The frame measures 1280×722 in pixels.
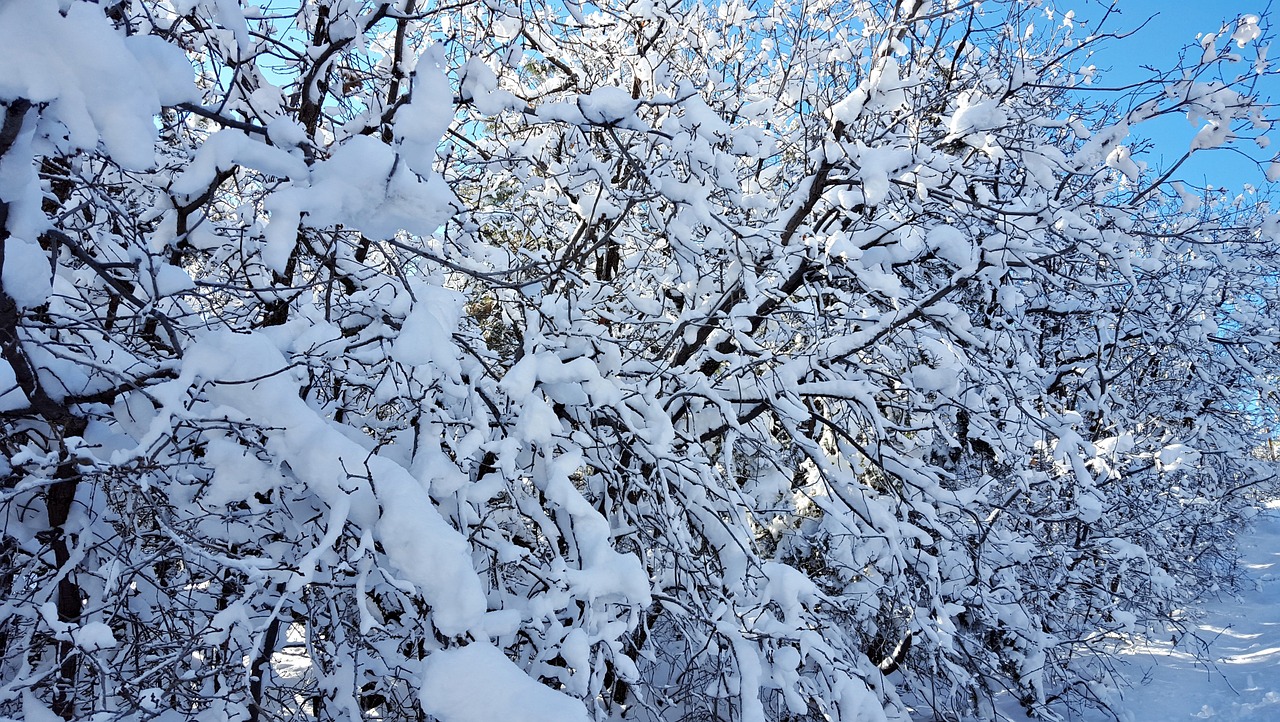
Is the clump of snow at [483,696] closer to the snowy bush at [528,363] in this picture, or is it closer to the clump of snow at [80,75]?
the snowy bush at [528,363]

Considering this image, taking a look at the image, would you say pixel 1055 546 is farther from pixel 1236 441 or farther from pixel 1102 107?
pixel 1236 441

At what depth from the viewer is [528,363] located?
106 inches

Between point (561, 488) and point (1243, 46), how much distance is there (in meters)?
4.05

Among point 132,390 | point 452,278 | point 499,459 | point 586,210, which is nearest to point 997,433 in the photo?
point 586,210

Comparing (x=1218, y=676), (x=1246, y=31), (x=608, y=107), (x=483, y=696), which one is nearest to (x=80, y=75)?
(x=483, y=696)

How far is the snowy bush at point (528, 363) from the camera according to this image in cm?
175

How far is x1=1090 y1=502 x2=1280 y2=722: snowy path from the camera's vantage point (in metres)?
7.06

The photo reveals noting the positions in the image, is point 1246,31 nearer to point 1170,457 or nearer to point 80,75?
point 1170,457

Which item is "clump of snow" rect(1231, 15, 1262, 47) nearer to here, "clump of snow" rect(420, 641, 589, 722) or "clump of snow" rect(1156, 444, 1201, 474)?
"clump of snow" rect(1156, 444, 1201, 474)

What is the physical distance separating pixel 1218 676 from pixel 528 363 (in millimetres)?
9285

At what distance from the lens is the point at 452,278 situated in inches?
205

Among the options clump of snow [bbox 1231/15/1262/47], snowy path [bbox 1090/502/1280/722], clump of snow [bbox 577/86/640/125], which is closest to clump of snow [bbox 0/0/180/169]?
clump of snow [bbox 577/86/640/125]

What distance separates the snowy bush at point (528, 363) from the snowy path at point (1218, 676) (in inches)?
73.9

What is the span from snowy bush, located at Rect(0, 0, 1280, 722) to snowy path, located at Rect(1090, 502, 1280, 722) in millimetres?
1878
